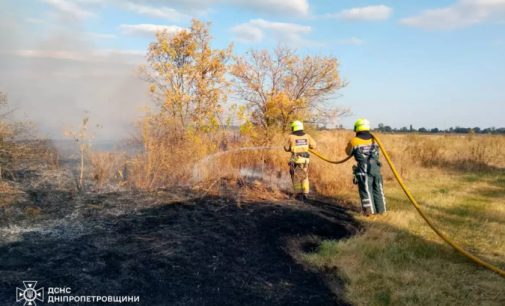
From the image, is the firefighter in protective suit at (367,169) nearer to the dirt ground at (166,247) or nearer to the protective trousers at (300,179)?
the dirt ground at (166,247)

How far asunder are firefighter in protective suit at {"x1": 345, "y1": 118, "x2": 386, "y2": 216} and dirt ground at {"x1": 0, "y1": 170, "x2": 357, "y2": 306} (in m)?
0.57

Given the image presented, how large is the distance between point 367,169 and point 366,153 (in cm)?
30

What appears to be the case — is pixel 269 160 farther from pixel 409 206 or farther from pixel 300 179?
pixel 409 206

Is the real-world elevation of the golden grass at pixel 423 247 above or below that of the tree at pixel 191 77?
below

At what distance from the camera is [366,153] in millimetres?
6957

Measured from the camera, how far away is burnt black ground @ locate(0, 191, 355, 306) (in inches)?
150

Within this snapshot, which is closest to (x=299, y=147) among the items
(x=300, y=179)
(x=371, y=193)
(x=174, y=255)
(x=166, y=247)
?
(x=300, y=179)

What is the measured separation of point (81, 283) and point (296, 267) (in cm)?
246

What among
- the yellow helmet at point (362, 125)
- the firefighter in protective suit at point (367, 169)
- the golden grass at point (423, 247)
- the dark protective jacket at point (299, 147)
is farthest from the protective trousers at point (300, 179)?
the yellow helmet at point (362, 125)

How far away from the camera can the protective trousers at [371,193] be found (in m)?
6.98

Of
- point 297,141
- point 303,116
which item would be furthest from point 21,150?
point 303,116

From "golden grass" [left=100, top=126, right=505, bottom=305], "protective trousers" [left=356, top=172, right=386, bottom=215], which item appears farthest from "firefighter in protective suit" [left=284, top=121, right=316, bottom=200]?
"protective trousers" [left=356, top=172, right=386, bottom=215]

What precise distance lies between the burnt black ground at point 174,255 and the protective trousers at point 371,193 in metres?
0.48

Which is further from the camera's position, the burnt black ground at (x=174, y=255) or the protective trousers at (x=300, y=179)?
the protective trousers at (x=300, y=179)
